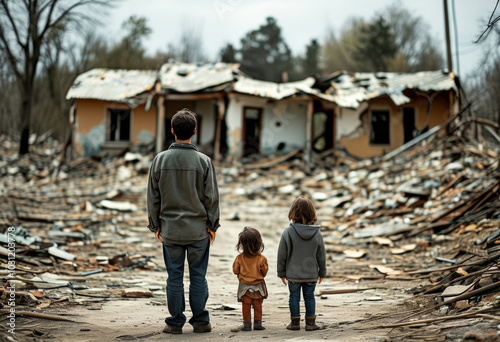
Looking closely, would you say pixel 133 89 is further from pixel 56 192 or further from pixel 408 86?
pixel 408 86

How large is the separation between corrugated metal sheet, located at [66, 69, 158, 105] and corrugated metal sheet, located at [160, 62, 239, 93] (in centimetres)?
64

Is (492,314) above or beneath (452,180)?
beneath

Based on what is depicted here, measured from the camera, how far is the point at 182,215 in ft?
12.0

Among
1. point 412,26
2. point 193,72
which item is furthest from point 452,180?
point 412,26

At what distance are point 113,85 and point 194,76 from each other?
341cm

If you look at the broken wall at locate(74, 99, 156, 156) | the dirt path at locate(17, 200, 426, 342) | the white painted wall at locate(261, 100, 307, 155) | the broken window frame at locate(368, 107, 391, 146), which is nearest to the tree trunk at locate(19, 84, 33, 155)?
the broken wall at locate(74, 99, 156, 156)

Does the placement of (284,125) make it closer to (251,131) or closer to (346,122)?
(251,131)

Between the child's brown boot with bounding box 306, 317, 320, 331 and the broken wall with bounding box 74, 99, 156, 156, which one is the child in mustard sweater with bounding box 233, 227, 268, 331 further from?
the broken wall with bounding box 74, 99, 156, 156

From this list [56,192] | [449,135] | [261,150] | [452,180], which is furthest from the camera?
[261,150]

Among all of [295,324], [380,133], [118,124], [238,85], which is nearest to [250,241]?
[295,324]

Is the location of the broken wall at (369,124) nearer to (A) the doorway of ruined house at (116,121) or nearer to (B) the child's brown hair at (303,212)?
(A) the doorway of ruined house at (116,121)

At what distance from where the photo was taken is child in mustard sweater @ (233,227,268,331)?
377cm

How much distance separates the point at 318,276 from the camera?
3820mm

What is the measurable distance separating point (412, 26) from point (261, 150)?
87.5 ft
